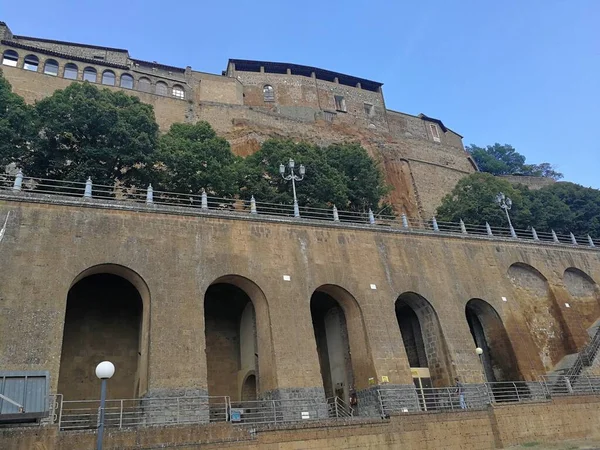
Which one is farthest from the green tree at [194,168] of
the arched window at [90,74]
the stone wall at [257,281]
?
the arched window at [90,74]

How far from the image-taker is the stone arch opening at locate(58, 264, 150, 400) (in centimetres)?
1684

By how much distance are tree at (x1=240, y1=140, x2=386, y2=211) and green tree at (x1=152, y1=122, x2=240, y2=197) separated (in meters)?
1.57

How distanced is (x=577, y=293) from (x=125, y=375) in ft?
79.3

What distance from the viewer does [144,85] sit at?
42594 mm

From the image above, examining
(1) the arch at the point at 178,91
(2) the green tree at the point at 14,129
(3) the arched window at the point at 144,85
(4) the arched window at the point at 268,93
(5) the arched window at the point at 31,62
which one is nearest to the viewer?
(2) the green tree at the point at 14,129

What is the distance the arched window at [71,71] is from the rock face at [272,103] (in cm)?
8

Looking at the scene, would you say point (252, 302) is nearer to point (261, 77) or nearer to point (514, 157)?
point (261, 77)

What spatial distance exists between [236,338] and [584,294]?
20032mm

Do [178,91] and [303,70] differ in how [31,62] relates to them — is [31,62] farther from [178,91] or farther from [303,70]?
[303,70]

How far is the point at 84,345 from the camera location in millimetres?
17938

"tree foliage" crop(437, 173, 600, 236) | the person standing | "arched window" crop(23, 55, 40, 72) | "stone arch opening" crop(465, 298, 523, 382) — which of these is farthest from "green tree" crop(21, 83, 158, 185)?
"tree foliage" crop(437, 173, 600, 236)

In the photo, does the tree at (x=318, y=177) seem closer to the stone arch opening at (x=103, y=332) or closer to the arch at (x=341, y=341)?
the arch at (x=341, y=341)

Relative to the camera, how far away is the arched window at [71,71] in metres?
38.9

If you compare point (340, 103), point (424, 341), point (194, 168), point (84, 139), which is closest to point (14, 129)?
point (84, 139)
